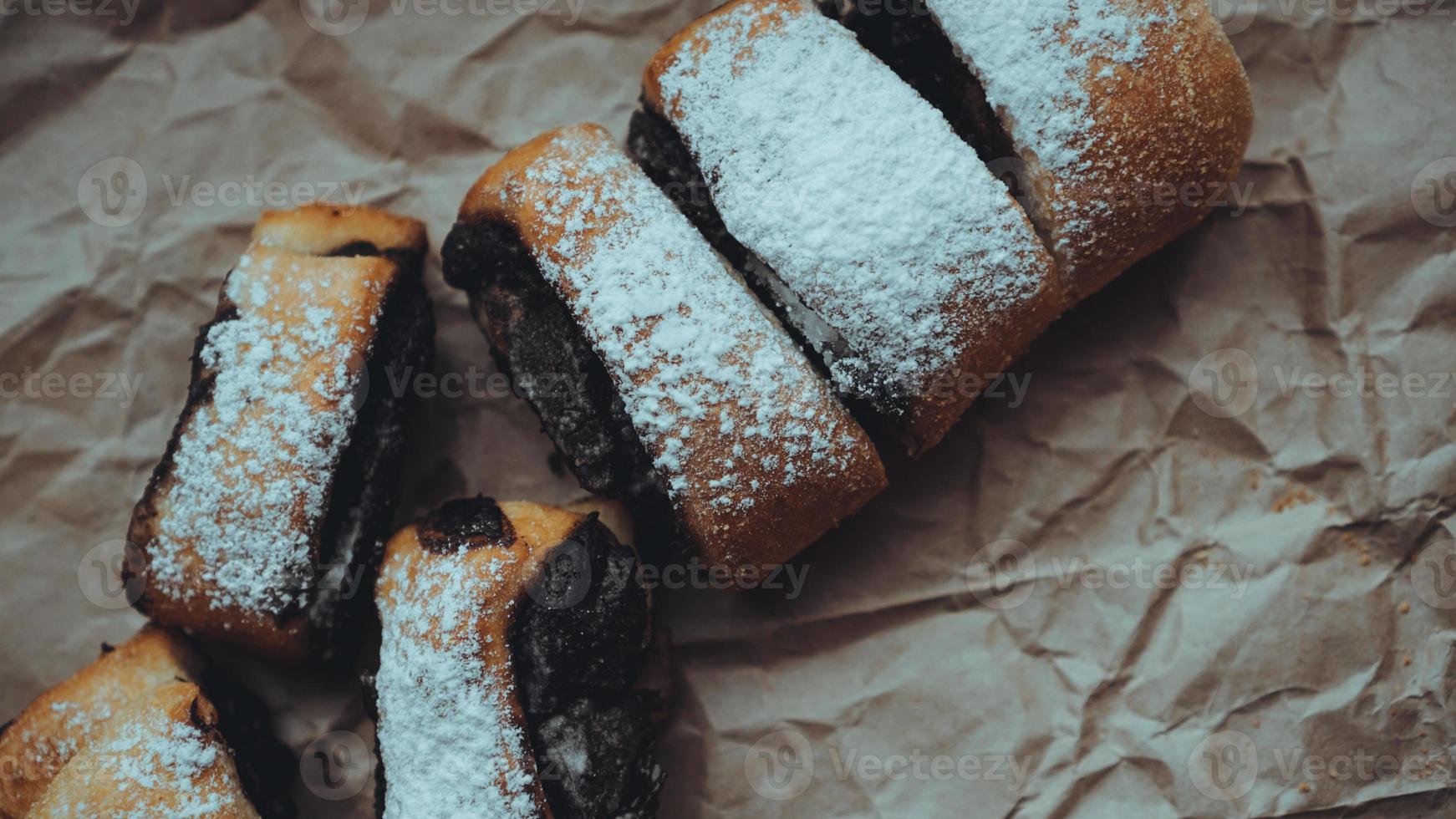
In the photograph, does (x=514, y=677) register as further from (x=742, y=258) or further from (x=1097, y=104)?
(x=1097, y=104)

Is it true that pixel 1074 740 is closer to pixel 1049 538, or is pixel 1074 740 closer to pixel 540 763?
pixel 1049 538

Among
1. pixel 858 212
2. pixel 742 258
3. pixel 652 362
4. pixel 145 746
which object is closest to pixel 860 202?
pixel 858 212

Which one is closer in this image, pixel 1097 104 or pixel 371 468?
pixel 1097 104

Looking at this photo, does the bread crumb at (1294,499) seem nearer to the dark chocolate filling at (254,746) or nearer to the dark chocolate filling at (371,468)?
the dark chocolate filling at (371,468)

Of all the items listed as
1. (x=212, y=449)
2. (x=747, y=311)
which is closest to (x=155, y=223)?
(x=212, y=449)

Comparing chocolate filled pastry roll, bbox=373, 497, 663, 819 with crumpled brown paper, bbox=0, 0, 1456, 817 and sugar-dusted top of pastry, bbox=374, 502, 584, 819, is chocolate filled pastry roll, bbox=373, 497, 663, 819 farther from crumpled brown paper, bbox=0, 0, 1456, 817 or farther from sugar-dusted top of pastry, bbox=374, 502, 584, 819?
crumpled brown paper, bbox=0, 0, 1456, 817

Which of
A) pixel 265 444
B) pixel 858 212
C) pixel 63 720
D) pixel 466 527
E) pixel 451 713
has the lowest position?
pixel 63 720
